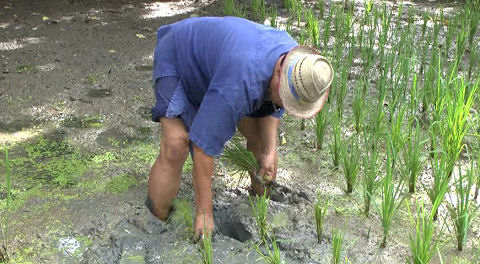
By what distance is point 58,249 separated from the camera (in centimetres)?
211

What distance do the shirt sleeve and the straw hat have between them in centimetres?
19

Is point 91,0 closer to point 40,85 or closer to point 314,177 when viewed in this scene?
→ point 40,85

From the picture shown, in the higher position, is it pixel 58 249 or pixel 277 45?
pixel 277 45

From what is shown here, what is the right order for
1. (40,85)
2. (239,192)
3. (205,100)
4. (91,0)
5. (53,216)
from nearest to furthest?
(205,100) < (53,216) < (239,192) < (40,85) < (91,0)

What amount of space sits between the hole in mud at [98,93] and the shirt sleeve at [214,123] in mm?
1778

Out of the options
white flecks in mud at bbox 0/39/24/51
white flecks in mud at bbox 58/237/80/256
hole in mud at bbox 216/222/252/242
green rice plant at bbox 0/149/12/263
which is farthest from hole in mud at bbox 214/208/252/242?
white flecks in mud at bbox 0/39/24/51

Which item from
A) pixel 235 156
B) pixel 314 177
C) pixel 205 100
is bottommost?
pixel 314 177

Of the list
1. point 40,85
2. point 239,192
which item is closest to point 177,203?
point 239,192

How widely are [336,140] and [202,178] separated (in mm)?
834

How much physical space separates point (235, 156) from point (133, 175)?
2.01 feet

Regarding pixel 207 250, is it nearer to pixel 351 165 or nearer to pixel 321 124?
pixel 351 165

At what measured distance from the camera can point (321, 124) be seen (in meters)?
2.78

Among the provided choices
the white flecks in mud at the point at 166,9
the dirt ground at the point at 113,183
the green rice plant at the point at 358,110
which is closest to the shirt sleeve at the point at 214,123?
the dirt ground at the point at 113,183

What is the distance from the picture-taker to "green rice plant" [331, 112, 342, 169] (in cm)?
250
